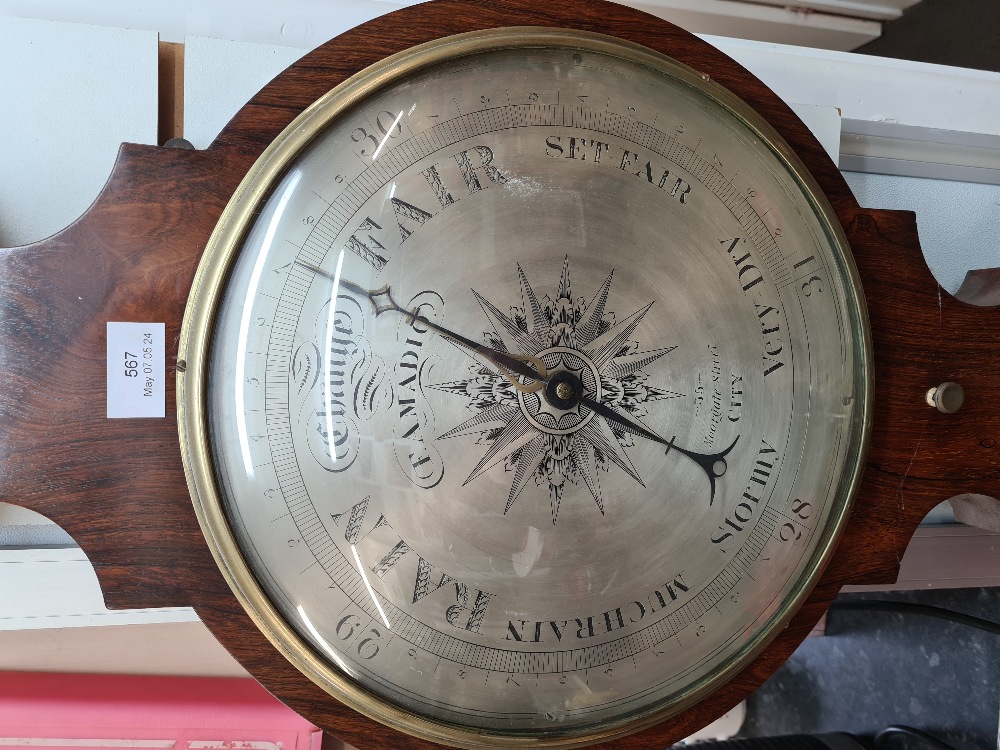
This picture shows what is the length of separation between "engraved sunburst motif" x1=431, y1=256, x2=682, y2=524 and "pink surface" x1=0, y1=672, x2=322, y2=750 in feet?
1.98

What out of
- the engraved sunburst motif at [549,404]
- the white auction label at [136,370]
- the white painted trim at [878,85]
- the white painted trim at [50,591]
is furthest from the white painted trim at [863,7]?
the white painted trim at [50,591]

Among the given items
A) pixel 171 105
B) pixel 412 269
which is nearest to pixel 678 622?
pixel 412 269

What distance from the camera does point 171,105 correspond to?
0.88m

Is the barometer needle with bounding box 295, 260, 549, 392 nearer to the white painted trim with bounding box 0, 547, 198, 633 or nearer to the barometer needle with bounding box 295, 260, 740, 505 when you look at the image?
the barometer needle with bounding box 295, 260, 740, 505

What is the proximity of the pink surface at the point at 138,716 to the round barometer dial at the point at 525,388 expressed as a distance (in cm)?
46

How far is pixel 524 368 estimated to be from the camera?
0.68 m

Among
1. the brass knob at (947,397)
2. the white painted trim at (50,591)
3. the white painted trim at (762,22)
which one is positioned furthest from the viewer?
the white painted trim at (762,22)

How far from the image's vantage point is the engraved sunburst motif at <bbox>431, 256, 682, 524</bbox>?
0.68m

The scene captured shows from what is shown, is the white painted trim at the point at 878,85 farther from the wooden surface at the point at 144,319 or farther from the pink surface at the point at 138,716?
the pink surface at the point at 138,716

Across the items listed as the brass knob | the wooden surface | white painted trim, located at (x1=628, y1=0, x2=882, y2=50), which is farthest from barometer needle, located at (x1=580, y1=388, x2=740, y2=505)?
white painted trim, located at (x1=628, y1=0, x2=882, y2=50)

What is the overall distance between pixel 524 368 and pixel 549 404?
41mm

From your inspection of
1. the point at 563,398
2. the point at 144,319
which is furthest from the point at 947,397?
the point at 144,319

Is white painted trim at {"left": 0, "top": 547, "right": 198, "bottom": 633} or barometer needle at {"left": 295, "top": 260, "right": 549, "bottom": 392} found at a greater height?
barometer needle at {"left": 295, "top": 260, "right": 549, "bottom": 392}

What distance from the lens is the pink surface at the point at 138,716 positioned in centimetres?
97
